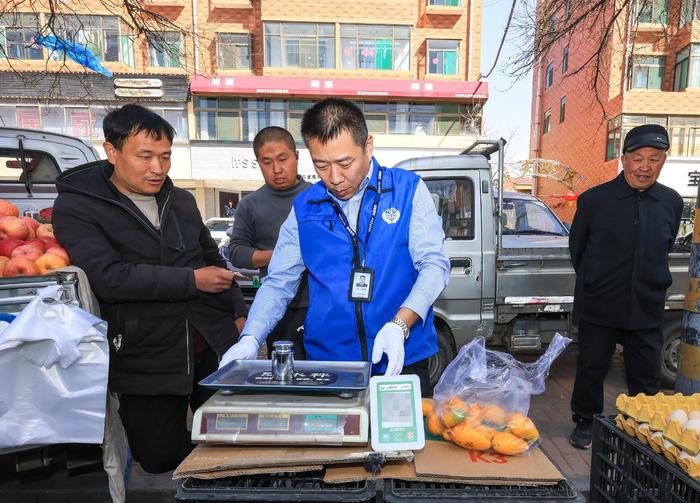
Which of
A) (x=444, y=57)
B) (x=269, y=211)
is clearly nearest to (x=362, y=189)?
(x=269, y=211)

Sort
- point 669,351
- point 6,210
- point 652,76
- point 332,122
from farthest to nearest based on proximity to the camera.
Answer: point 652,76, point 669,351, point 6,210, point 332,122

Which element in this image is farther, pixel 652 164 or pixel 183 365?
pixel 652 164

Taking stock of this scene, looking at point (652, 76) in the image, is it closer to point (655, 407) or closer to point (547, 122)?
point (547, 122)

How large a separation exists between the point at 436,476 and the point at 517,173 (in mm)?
15364

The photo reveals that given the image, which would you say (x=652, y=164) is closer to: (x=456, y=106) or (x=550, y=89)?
(x=456, y=106)

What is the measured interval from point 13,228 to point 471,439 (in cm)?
248

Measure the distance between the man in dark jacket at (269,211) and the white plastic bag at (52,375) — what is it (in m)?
1.33

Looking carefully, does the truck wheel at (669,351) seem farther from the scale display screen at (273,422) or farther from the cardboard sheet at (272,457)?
the scale display screen at (273,422)

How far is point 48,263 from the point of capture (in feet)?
6.42

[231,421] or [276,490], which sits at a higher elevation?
[231,421]

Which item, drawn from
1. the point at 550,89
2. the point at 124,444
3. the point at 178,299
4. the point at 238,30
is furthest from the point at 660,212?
the point at 550,89

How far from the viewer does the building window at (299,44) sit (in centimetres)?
2053

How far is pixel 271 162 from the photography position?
303cm

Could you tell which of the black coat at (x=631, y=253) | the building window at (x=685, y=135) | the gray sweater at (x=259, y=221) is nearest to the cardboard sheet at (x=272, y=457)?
the gray sweater at (x=259, y=221)
